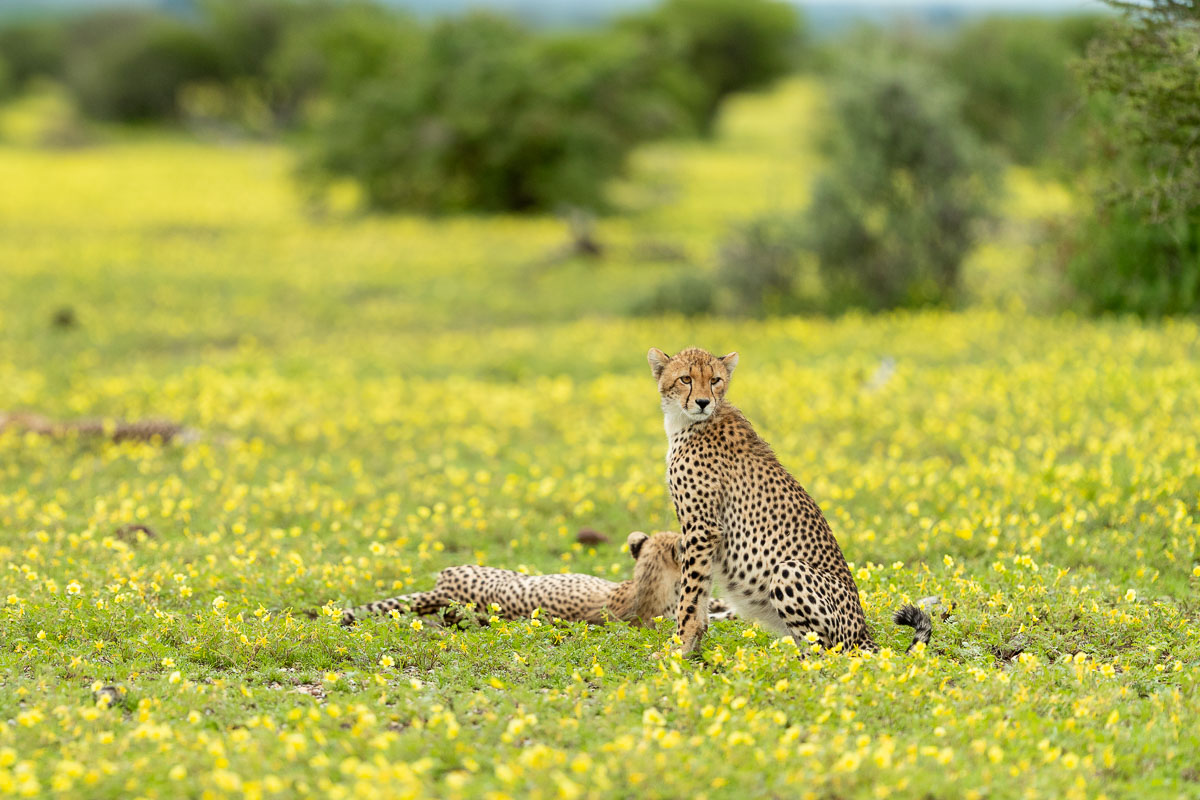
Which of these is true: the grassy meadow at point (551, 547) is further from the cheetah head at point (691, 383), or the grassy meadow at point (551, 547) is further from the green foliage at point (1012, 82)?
the green foliage at point (1012, 82)

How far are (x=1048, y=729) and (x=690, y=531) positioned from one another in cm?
225

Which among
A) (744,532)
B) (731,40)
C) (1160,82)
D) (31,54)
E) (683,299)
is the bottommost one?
(683,299)

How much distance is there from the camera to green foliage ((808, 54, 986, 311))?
74.5 feet

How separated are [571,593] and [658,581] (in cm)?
68

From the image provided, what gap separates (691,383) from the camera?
7703 millimetres

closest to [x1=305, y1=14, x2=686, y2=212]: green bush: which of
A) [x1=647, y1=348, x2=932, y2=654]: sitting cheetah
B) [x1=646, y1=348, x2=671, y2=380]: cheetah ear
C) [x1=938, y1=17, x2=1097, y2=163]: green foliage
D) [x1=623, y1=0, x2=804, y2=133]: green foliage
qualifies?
[x1=938, y1=17, x2=1097, y2=163]: green foliage

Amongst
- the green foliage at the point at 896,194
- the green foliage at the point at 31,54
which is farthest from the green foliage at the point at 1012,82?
the green foliage at the point at 31,54

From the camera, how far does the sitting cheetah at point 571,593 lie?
8070mm

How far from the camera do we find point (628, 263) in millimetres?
29344

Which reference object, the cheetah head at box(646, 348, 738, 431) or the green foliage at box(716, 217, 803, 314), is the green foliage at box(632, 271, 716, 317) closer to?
the green foliage at box(716, 217, 803, 314)

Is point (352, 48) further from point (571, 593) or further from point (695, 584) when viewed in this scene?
point (695, 584)

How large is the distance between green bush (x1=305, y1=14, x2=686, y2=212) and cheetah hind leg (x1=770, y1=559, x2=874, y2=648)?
98.4 feet

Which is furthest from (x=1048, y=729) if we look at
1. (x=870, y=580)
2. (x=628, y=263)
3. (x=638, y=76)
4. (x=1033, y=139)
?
(x=1033, y=139)

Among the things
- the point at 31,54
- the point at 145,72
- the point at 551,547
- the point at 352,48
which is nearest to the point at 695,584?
the point at 551,547
